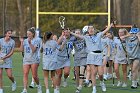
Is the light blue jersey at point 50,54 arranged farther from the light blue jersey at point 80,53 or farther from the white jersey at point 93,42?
the light blue jersey at point 80,53

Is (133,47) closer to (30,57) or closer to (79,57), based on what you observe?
(79,57)

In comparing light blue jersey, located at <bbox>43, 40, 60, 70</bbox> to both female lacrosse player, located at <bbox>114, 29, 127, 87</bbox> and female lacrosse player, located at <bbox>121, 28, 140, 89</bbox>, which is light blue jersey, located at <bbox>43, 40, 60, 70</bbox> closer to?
female lacrosse player, located at <bbox>121, 28, 140, 89</bbox>

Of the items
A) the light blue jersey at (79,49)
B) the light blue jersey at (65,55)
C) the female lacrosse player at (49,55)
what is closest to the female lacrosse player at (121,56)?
the light blue jersey at (79,49)

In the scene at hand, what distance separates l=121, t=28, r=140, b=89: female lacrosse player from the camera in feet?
57.9

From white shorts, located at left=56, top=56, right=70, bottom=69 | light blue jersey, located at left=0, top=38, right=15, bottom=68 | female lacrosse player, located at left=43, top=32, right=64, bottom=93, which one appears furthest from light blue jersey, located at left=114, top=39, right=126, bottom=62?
light blue jersey, located at left=0, top=38, right=15, bottom=68

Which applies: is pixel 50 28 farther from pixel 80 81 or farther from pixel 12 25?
pixel 80 81

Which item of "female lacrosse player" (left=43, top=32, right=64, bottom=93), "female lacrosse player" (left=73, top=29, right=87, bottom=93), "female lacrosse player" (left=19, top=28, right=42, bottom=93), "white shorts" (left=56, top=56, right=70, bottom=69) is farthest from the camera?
"female lacrosse player" (left=73, top=29, right=87, bottom=93)

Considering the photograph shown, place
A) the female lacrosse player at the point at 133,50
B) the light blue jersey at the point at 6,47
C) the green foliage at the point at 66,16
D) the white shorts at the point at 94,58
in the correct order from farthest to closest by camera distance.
A: the green foliage at the point at 66,16 < the female lacrosse player at the point at 133,50 < the light blue jersey at the point at 6,47 < the white shorts at the point at 94,58

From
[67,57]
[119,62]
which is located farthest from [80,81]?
[119,62]

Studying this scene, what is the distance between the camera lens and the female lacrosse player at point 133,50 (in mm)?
17641

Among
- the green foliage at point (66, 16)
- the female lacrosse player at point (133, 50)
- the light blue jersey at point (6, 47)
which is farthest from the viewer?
the green foliage at point (66, 16)

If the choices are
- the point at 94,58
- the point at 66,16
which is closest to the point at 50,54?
the point at 94,58

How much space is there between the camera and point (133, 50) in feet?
58.3

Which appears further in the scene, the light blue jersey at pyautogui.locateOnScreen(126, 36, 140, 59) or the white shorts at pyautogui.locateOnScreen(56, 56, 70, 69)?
the light blue jersey at pyautogui.locateOnScreen(126, 36, 140, 59)
